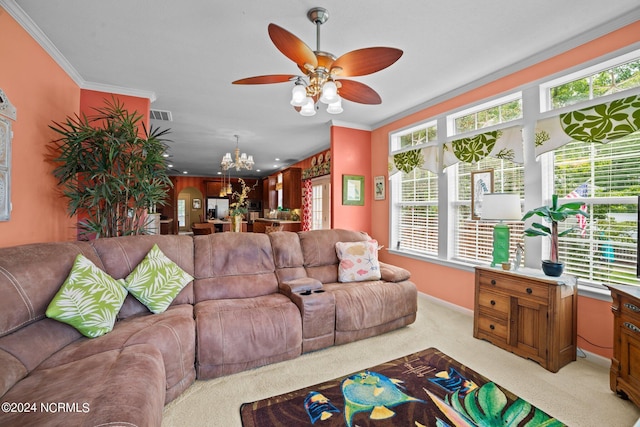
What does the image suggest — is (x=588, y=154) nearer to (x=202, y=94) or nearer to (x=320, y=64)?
(x=320, y=64)

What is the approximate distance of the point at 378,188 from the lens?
4.83 meters

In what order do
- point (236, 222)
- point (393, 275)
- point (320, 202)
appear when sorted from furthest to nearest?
point (320, 202)
point (236, 222)
point (393, 275)

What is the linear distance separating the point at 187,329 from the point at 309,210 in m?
5.35

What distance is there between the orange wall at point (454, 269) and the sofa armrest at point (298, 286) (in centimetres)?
200

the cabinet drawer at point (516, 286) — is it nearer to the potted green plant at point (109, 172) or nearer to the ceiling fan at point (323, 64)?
the ceiling fan at point (323, 64)

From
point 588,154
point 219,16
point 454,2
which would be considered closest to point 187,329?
point 219,16

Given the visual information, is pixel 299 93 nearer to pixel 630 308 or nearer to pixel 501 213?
pixel 501 213

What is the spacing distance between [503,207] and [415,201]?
5.73 ft

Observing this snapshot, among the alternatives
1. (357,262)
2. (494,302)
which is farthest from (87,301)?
(494,302)

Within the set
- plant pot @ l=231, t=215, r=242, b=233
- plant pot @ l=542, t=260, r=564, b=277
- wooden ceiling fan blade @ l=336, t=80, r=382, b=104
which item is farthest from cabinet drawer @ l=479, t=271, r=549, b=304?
plant pot @ l=231, t=215, r=242, b=233

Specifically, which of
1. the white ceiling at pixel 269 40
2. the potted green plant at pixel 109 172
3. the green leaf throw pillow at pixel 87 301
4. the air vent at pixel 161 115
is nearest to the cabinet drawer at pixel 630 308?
the white ceiling at pixel 269 40

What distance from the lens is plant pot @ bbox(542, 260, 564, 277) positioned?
2266mm

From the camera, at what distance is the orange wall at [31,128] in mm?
2124

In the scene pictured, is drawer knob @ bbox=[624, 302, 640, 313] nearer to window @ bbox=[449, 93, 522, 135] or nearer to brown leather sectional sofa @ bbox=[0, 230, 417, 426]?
brown leather sectional sofa @ bbox=[0, 230, 417, 426]
